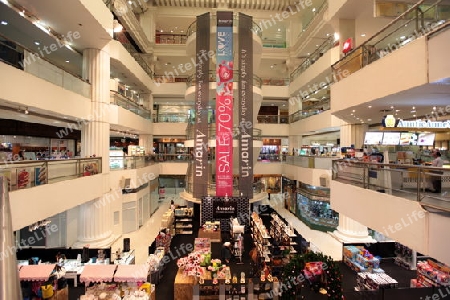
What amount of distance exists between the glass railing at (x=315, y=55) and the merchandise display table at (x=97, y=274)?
12.8 metres

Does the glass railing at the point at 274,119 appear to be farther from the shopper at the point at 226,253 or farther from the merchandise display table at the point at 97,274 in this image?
the merchandise display table at the point at 97,274

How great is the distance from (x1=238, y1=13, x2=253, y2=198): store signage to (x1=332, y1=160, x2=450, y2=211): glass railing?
7.64 m

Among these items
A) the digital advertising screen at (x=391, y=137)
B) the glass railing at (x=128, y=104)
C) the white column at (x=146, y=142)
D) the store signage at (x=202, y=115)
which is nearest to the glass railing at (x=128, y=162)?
the white column at (x=146, y=142)

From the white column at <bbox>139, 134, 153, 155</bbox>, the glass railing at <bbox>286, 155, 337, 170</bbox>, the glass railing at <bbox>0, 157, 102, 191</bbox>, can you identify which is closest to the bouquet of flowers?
the glass railing at <bbox>0, 157, 102, 191</bbox>

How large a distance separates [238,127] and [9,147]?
10.0 m

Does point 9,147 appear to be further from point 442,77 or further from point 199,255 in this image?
point 442,77

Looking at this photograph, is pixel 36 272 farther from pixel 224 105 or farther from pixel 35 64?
pixel 224 105

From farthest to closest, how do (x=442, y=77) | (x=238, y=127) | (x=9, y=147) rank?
(x=238, y=127), (x=9, y=147), (x=442, y=77)

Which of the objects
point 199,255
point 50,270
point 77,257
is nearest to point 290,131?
point 199,255

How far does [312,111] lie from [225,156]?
609 cm

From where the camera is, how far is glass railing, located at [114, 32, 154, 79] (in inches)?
579

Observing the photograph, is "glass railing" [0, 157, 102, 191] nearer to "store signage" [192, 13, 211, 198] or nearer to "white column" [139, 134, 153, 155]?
"store signage" [192, 13, 211, 198]

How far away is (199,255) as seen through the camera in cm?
844

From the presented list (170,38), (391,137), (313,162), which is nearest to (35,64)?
(391,137)
